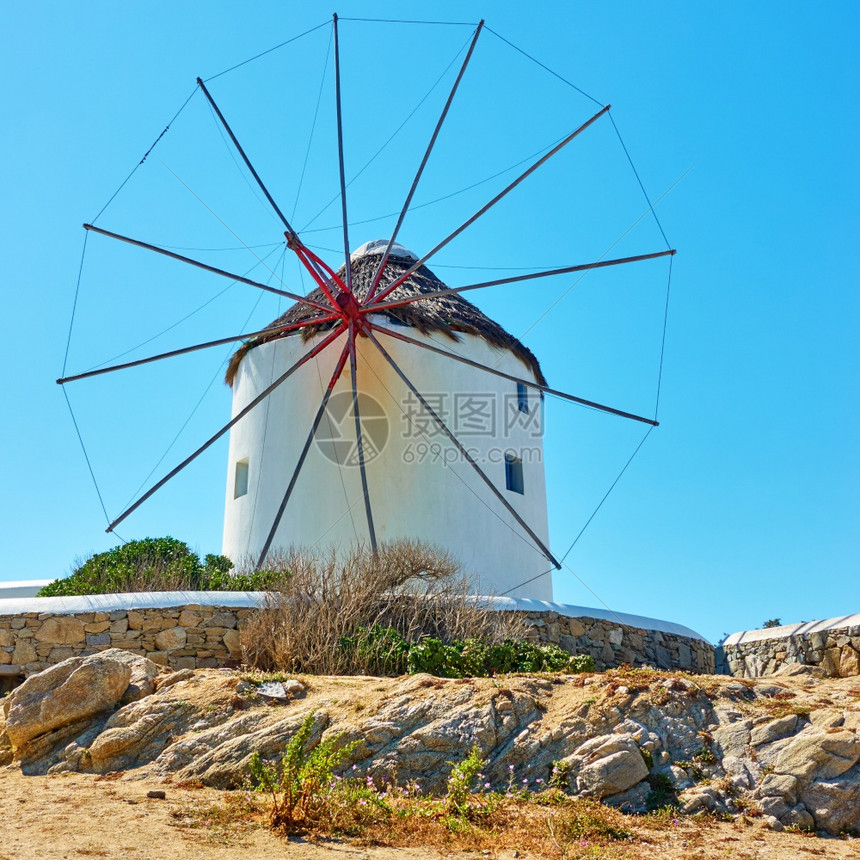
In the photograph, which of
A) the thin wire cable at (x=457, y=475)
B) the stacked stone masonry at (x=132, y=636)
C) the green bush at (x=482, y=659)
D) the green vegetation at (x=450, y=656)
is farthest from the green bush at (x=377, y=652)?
the thin wire cable at (x=457, y=475)

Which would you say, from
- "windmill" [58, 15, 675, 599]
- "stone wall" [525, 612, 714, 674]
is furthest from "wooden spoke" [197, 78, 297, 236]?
"stone wall" [525, 612, 714, 674]

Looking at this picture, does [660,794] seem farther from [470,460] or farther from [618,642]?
[470,460]

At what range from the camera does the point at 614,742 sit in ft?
22.5

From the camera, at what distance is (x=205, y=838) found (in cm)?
570

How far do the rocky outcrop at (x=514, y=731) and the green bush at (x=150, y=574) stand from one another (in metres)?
3.73

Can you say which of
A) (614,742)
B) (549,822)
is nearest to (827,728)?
(614,742)

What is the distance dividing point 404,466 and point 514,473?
2.28 metres

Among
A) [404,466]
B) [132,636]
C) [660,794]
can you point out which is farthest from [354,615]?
[404,466]

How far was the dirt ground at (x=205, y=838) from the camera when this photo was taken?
5.45 m

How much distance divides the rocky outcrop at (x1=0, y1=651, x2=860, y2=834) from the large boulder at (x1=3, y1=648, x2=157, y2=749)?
1 cm

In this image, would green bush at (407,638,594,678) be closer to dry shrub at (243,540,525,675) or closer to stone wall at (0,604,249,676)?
dry shrub at (243,540,525,675)

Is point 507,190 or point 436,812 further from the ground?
point 507,190

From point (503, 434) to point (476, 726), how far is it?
1007cm

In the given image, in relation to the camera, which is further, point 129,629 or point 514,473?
point 514,473
